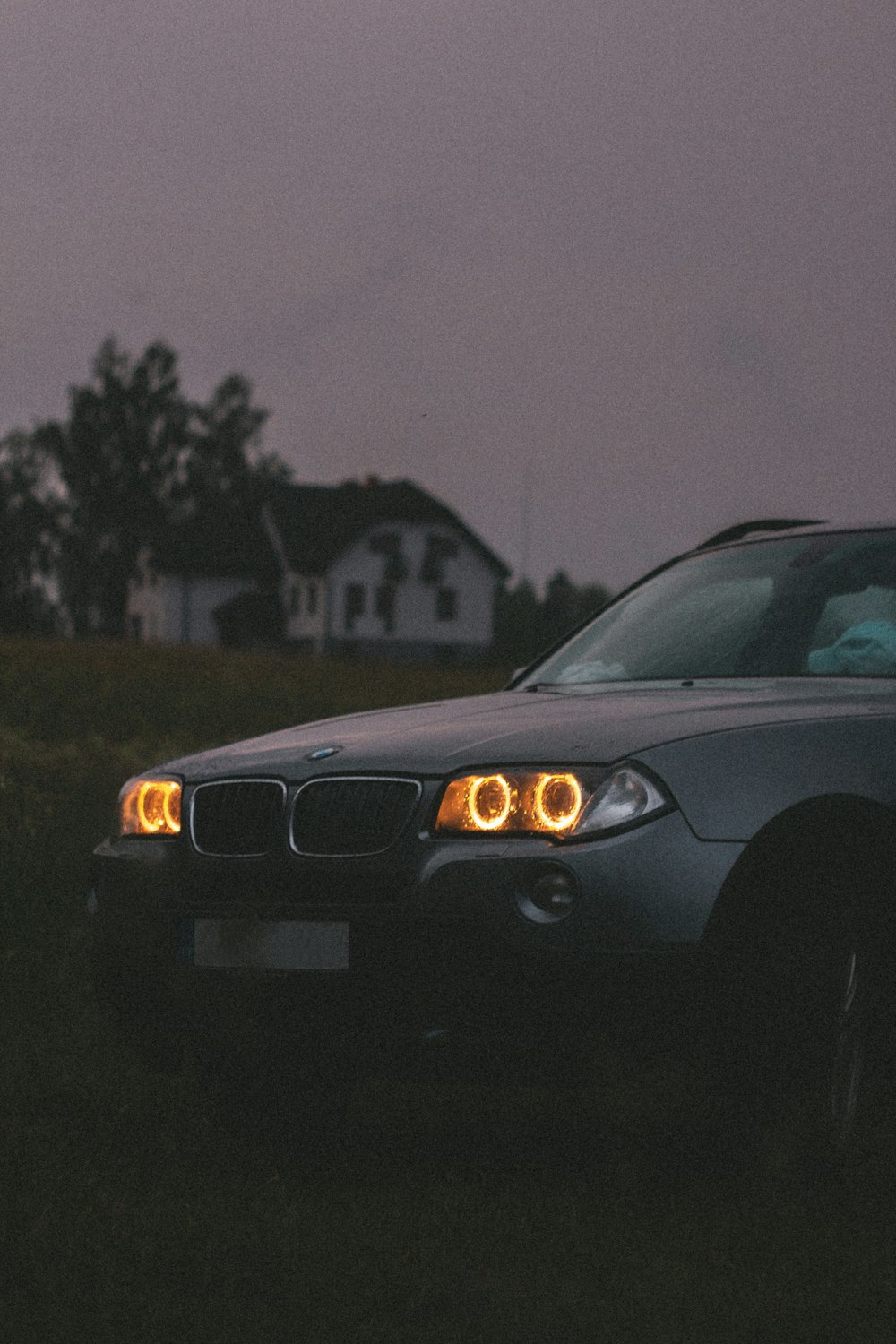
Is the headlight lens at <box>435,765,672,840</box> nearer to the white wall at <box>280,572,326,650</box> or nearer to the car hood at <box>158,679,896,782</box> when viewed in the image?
the car hood at <box>158,679,896,782</box>

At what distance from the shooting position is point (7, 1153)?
4734 mm

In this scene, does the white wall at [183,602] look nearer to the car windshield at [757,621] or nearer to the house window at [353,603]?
the house window at [353,603]

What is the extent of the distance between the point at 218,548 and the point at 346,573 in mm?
5728

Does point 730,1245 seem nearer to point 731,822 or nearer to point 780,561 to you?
point 731,822

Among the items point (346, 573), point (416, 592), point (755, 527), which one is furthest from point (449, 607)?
point (755, 527)

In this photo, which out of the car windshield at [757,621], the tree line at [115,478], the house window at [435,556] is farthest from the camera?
the house window at [435,556]

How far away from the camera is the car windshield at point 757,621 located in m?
5.24

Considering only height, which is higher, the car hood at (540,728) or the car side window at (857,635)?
the car side window at (857,635)

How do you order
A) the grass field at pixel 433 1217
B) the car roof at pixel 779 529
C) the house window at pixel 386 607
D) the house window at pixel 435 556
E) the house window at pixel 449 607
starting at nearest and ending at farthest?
the grass field at pixel 433 1217, the car roof at pixel 779 529, the house window at pixel 386 607, the house window at pixel 435 556, the house window at pixel 449 607

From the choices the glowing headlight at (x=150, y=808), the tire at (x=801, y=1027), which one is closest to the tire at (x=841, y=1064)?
the tire at (x=801, y=1027)

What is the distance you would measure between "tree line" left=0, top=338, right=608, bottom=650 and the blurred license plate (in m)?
75.1

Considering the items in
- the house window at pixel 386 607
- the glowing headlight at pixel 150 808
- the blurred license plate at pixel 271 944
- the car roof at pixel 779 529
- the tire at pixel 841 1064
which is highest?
the house window at pixel 386 607

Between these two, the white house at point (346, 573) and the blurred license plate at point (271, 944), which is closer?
Result: the blurred license plate at point (271, 944)

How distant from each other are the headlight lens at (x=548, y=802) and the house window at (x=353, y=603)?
81.9 metres
